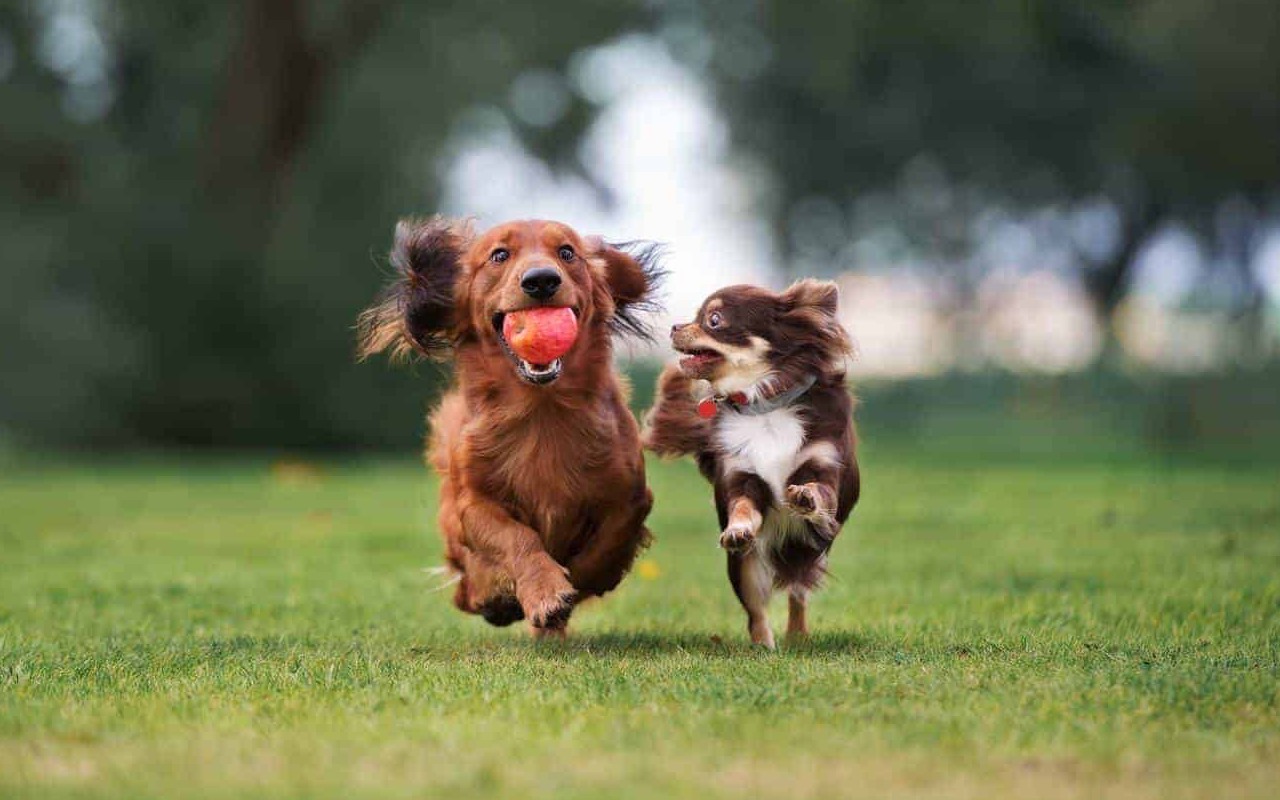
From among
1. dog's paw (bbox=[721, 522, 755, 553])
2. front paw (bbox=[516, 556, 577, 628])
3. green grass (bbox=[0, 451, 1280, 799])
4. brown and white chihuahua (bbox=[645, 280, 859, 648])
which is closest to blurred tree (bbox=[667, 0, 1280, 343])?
green grass (bbox=[0, 451, 1280, 799])

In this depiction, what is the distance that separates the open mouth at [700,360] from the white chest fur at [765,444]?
188mm

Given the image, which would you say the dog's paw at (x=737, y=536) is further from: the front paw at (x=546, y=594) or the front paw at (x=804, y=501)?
the front paw at (x=546, y=594)

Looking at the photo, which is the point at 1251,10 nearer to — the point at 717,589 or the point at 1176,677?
the point at 717,589

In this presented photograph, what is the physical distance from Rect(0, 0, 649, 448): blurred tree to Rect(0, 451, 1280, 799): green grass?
374 inches

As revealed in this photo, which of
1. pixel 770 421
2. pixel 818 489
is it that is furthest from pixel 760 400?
pixel 818 489

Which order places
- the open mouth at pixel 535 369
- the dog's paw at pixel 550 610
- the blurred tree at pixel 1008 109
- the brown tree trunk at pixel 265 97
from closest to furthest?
1. the dog's paw at pixel 550 610
2. the open mouth at pixel 535 369
3. the blurred tree at pixel 1008 109
4. the brown tree trunk at pixel 265 97

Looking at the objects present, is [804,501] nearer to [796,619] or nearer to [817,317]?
[817,317]

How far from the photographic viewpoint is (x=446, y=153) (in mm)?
28922

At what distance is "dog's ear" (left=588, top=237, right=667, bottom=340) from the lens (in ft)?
20.0

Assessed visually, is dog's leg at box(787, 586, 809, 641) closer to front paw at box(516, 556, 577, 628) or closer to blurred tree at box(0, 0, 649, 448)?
front paw at box(516, 556, 577, 628)

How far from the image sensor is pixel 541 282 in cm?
536

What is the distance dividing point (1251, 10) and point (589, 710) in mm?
23417

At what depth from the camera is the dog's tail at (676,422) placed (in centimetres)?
562

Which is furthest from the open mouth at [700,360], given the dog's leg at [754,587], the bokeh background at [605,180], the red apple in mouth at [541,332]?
the bokeh background at [605,180]
